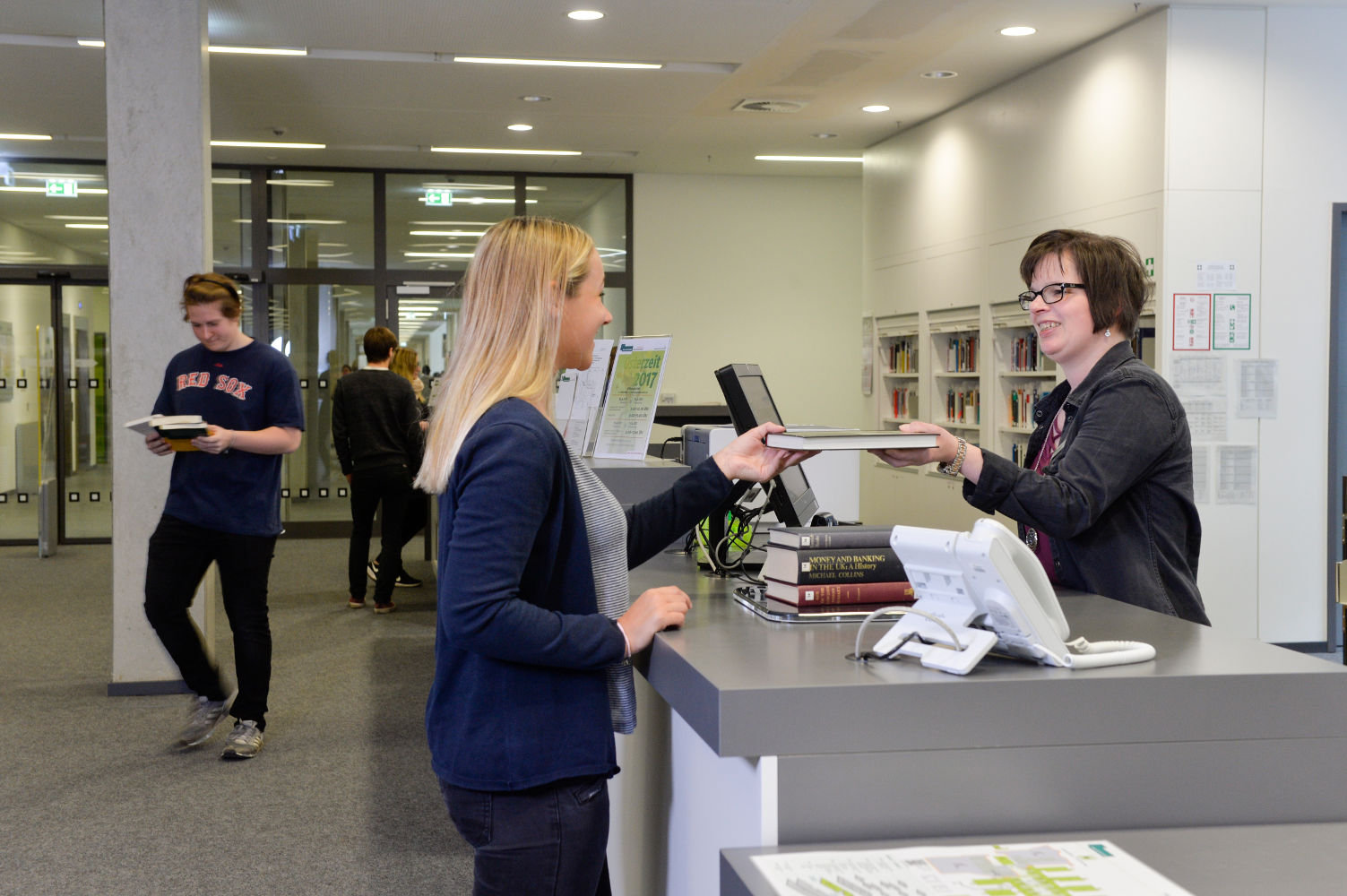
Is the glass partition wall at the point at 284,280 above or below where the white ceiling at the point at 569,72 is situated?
below

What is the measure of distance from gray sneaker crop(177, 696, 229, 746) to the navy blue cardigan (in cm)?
294

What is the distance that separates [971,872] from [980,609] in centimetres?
34

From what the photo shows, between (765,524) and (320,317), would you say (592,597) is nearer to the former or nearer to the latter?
(765,524)

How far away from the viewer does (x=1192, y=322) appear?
5723mm

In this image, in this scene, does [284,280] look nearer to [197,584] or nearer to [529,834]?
[197,584]

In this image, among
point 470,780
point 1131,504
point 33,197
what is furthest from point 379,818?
point 33,197

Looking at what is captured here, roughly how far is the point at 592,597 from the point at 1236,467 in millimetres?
4971

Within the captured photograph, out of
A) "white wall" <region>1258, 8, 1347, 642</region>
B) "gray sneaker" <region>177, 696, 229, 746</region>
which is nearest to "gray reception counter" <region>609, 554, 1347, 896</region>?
"gray sneaker" <region>177, 696, 229, 746</region>

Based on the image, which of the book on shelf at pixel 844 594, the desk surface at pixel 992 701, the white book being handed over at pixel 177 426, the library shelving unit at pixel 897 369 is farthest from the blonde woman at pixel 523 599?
the library shelving unit at pixel 897 369

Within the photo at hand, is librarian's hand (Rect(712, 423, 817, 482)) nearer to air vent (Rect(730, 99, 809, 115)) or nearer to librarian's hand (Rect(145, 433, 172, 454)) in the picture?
librarian's hand (Rect(145, 433, 172, 454))

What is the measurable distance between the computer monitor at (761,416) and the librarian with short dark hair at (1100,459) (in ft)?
1.08

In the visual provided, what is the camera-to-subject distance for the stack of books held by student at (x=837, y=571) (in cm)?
189

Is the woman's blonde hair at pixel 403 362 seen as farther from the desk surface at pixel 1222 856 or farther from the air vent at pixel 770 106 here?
the desk surface at pixel 1222 856

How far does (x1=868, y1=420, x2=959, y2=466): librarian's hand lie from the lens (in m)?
1.98
